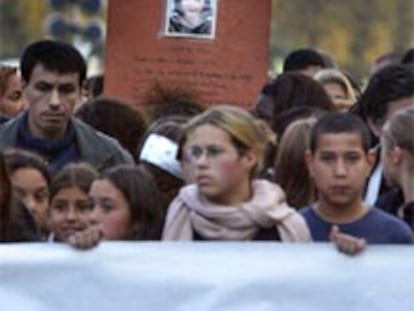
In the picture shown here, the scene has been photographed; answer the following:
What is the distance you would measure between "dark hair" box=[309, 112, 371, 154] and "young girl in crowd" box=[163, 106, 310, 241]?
284 millimetres

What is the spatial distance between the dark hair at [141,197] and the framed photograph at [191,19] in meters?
1.81

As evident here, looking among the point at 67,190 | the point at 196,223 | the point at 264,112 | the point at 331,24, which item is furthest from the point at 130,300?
the point at 331,24

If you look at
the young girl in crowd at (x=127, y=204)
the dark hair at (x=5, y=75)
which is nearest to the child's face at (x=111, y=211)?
the young girl in crowd at (x=127, y=204)

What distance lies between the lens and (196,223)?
616 centimetres

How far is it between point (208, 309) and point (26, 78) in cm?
212

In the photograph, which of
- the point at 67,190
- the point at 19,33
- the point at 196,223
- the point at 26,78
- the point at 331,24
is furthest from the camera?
the point at 331,24

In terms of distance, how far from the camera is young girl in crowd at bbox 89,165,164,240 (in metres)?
6.48

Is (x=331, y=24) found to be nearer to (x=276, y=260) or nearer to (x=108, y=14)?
(x=108, y=14)

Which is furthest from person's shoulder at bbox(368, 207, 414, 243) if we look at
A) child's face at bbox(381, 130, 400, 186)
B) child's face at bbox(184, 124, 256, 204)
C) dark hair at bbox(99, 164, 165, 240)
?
dark hair at bbox(99, 164, 165, 240)

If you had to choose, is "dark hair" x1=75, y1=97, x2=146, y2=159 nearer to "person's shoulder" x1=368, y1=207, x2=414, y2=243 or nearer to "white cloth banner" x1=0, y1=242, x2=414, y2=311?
"person's shoulder" x1=368, y1=207, x2=414, y2=243

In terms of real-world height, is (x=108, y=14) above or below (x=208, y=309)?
above

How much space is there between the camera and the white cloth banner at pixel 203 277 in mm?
5766

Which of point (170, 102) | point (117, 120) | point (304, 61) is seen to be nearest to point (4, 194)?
point (117, 120)

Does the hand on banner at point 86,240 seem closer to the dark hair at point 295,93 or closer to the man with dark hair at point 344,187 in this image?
the man with dark hair at point 344,187
